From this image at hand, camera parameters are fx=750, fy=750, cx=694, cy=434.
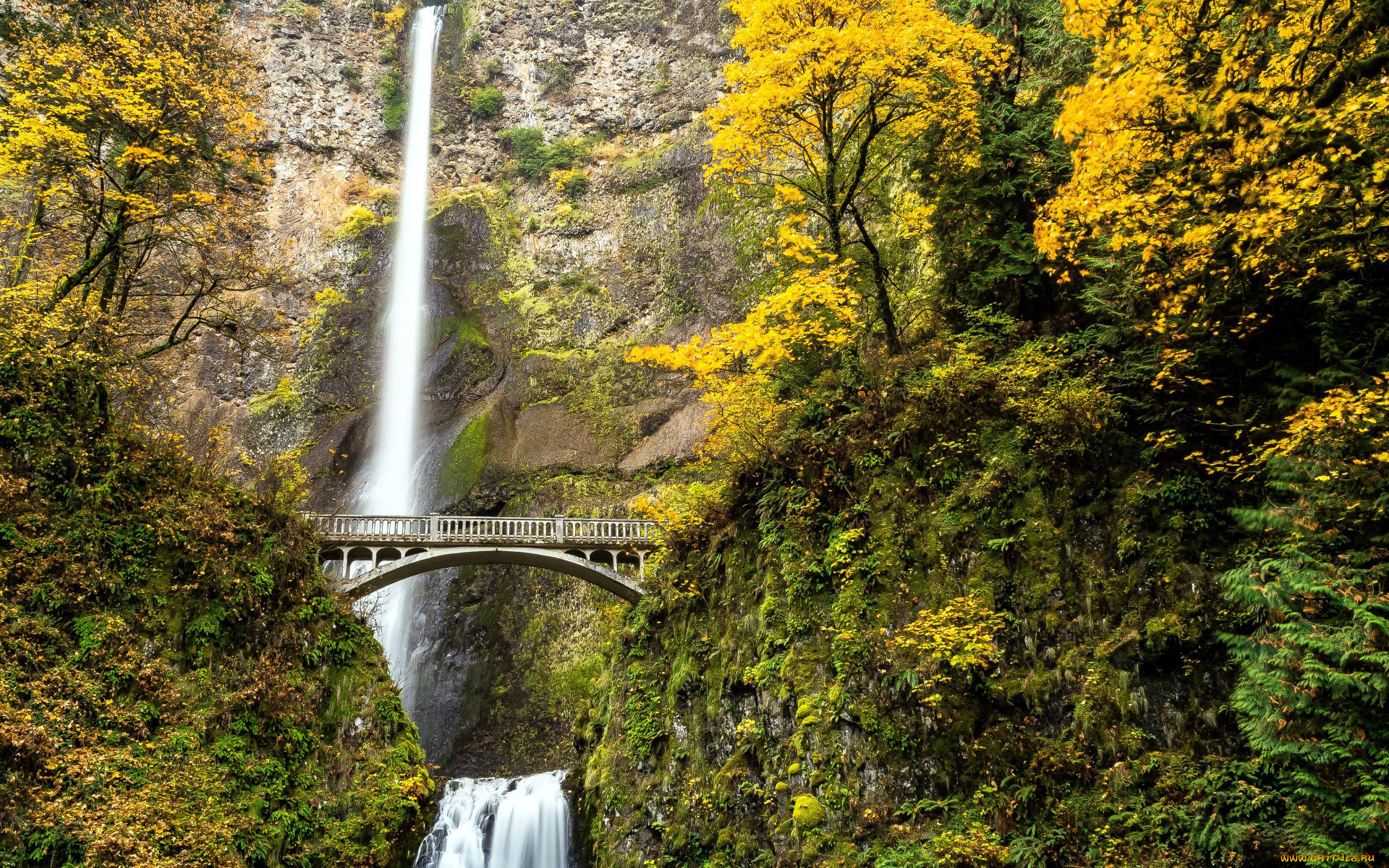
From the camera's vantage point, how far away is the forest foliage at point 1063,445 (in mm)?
5934

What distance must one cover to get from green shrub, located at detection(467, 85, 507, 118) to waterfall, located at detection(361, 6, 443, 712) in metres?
2.36

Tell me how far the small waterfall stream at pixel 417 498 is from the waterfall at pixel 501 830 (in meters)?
0.02

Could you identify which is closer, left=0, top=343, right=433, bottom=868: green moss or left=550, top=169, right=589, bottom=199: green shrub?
left=0, top=343, right=433, bottom=868: green moss

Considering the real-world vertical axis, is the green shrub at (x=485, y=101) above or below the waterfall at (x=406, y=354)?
above

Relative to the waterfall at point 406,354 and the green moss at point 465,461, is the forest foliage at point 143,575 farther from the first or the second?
the green moss at point 465,461

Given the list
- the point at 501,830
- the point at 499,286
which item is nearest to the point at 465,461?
the point at 499,286

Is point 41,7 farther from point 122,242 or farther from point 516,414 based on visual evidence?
point 516,414

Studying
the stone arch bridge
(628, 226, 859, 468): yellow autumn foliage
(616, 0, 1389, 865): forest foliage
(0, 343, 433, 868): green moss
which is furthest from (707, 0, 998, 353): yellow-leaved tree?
the stone arch bridge

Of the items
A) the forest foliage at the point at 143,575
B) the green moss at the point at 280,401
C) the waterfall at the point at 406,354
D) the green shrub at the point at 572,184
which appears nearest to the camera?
the forest foliage at the point at 143,575

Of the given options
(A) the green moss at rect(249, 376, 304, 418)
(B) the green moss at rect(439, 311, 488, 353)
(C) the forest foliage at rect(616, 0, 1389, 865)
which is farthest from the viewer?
(B) the green moss at rect(439, 311, 488, 353)

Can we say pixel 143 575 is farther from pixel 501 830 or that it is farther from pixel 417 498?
pixel 417 498

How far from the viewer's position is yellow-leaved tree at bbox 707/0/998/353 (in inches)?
423

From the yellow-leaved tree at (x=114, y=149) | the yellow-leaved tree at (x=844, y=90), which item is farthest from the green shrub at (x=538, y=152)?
the yellow-leaved tree at (x=844, y=90)

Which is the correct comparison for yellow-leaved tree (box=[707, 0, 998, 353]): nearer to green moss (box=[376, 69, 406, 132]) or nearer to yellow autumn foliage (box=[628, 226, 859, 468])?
yellow autumn foliage (box=[628, 226, 859, 468])
